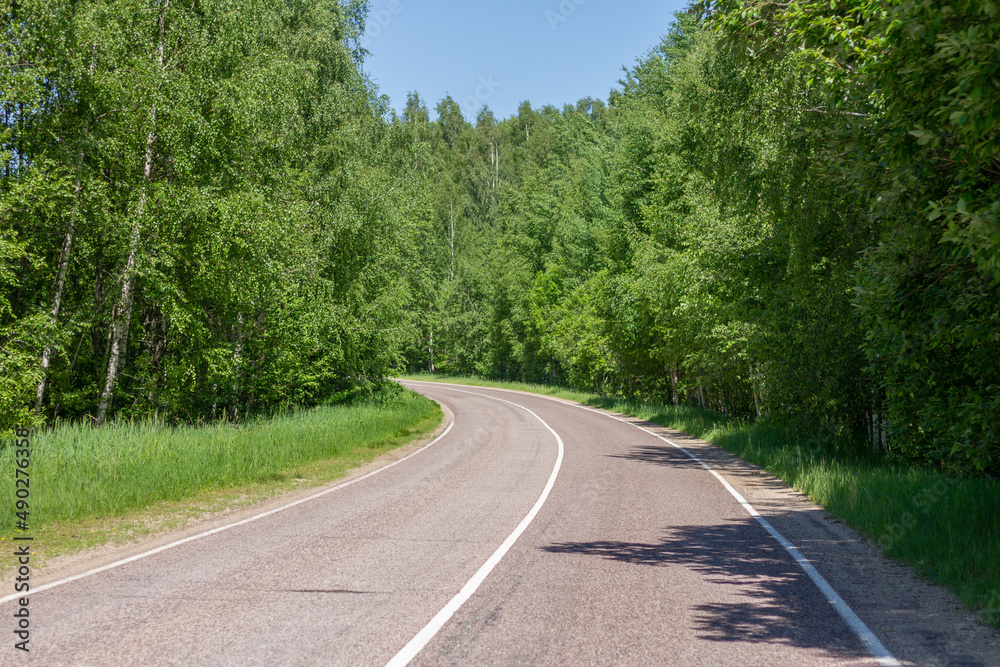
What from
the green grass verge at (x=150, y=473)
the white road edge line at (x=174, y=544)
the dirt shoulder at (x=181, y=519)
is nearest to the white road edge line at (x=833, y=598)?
the white road edge line at (x=174, y=544)

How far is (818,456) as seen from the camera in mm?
15023

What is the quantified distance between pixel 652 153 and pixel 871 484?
25.2m

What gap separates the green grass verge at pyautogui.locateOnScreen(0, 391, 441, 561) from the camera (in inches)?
366

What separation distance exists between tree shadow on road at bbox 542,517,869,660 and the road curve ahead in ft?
0.08

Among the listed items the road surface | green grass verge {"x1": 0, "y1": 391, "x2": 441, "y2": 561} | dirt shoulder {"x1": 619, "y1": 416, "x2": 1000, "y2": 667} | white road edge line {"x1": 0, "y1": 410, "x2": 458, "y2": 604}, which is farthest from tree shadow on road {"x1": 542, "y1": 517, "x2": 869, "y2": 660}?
green grass verge {"x1": 0, "y1": 391, "x2": 441, "y2": 561}

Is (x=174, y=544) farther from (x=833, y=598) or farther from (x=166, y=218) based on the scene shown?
(x=166, y=218)

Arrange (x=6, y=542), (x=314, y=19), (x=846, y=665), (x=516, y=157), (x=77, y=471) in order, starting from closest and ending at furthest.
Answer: (x=846, y=665), (x=6, y=542), (x=77, y=471), (x=314, y=19), (x=516, y=157)

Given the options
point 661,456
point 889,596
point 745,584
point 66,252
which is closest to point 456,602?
point 745,584

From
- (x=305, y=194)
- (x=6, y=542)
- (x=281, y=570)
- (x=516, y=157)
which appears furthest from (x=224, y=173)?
(x=516, y=157)

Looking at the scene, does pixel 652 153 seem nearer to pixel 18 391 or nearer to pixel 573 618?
pixel 18 391

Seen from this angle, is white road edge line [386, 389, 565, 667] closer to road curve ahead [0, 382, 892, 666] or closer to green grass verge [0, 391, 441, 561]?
road curve ahead [0, 382, 892, 666]

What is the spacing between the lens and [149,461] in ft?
38.9

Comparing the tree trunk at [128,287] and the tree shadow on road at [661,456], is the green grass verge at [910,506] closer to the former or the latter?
the tree shadow on road at [661,456]

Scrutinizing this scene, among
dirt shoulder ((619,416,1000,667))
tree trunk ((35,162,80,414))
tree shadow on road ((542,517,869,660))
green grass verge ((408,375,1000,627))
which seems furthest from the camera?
tree trunk ((35,162,80,414))
